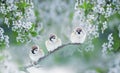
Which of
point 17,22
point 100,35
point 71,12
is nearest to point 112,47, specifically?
point 100,35

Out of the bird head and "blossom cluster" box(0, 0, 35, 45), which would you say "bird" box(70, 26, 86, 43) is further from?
"blossom cluster" box(0, 0, 35, 45)

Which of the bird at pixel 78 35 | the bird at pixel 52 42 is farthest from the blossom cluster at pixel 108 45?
the bird at pixel 52 42

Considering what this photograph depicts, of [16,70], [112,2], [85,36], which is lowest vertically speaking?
[16,70]

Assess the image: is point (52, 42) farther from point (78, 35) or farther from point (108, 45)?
point (108, 45)

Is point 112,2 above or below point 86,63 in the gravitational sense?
above

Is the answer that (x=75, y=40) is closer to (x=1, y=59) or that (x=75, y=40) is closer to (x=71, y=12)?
(x=71, y=12)

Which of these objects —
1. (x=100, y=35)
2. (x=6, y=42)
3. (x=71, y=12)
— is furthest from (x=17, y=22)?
(x=100, y=35)
